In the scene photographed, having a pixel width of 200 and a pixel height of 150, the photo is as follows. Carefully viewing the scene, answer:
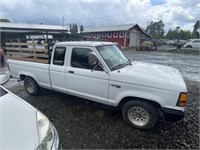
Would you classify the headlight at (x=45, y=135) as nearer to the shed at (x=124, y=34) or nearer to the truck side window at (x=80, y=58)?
the truck side window at (x=80, y=58)

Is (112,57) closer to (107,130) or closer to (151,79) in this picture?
(151,79)

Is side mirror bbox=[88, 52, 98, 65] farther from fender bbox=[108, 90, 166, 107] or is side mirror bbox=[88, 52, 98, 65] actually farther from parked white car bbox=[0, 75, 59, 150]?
parked white car bbox=[0, 75, 59, 150]

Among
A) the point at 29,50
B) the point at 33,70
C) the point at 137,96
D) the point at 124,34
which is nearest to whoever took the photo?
the point at 137,96

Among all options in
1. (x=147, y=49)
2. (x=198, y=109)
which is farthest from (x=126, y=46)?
(x=198, y=109)

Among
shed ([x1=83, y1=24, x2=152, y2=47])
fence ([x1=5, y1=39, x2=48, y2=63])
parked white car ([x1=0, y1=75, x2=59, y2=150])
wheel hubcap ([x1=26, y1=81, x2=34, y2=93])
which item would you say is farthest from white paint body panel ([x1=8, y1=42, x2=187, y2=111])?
shed ([x1=83, y1=24, x2=152, y2=47])

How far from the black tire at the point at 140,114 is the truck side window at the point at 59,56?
211 cm

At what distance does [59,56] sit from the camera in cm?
399

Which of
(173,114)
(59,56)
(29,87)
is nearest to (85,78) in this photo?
(59,56)

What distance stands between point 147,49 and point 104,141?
23535 millimetres

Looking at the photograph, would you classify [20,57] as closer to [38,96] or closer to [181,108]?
[38,96]

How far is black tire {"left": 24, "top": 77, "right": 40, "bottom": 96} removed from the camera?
475cm

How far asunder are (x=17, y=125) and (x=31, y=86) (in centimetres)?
342

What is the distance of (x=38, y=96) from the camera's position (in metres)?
5.00

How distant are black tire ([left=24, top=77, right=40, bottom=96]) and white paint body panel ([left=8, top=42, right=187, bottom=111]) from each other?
29cm
